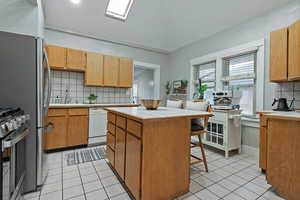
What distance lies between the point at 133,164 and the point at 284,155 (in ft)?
5.09

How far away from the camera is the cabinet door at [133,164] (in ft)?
4.03

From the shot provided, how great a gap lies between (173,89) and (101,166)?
3.14m

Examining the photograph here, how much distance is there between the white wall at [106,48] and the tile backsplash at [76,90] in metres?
0.72

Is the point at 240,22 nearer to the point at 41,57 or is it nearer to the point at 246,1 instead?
the point at 246,1

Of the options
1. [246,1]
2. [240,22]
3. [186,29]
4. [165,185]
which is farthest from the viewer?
[186,29]

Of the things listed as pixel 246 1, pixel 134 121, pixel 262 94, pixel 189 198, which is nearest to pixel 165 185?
pixel 189 198

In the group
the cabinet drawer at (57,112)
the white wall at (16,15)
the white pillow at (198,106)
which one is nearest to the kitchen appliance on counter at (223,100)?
the white pillow at (198,106)

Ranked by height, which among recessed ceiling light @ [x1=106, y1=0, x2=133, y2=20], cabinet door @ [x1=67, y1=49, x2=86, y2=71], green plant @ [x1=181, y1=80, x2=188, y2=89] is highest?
recessed ceiling light @ [x1=106, y1=0, x2=133, y2=20]

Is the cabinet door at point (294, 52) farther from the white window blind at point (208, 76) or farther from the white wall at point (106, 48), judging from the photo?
the white wall at point (106, 48)

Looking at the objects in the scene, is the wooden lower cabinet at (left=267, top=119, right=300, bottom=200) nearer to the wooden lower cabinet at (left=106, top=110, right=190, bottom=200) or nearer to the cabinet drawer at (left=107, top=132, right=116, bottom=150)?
the wooden lower cabinet at (left=106, top=110, right=190, bottom=200)

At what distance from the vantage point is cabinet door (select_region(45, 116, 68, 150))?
2.53 metres

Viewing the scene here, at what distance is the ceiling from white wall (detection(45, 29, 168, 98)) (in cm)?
15

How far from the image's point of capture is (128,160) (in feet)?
4.69

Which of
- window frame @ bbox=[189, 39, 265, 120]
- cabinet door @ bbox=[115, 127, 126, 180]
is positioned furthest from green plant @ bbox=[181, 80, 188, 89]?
cabinet door @ bbox=[115, 127, 126, 180]
